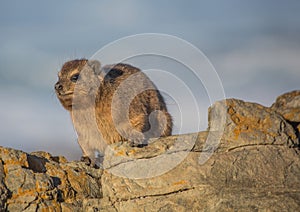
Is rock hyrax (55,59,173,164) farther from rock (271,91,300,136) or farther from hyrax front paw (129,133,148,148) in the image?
rock (271,91,300,136)

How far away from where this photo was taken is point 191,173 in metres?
9.44

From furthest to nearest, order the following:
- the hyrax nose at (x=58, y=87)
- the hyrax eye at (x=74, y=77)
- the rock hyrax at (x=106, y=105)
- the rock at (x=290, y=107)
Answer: the hyrax eye at (x=74, y=77)
the hyrax nose at (x=58, y=87)
the rock hyrax at (x=106, y=105)
the rock at (x=290, y=107)

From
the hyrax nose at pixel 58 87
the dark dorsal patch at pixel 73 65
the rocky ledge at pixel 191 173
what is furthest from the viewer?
the dark dorsal patch at pixel 73 65

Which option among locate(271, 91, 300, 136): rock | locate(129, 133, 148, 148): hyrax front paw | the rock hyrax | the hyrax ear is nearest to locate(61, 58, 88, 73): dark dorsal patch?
A: the rock hyrax

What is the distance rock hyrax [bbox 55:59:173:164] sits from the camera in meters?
13.5

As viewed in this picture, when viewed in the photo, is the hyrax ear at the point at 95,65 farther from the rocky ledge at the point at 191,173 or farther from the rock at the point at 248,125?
the rock at the point at 248,125

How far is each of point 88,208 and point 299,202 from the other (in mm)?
3752

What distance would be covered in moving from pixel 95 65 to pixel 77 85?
89 centimetres

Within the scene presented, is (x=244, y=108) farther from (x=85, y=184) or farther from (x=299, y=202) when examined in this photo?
(x=85, y=184)

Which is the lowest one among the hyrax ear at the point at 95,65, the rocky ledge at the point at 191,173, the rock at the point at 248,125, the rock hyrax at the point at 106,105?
the rocky ledge at the point at 191,173

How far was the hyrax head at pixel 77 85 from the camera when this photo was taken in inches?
544

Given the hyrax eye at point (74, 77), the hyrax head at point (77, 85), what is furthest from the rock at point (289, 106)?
Answer: the hyrax eye at point (74, 77)

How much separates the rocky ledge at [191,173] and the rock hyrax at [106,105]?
2.80m

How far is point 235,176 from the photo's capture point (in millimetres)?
9289
